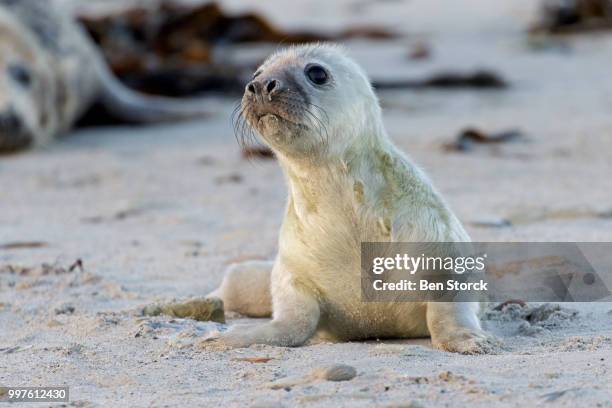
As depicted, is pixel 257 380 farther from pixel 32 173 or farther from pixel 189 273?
pixel 32 173

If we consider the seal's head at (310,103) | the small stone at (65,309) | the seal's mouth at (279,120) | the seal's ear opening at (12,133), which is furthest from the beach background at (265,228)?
the seal's mouth at (279,120)

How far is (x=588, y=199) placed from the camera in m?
6.51

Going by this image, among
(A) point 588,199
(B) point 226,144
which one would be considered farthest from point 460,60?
(A) point 588,199

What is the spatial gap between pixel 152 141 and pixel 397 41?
469cm

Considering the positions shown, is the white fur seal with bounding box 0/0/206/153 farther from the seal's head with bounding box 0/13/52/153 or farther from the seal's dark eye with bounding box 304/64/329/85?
the seal's dark eye with bounding box 304/64/329/85

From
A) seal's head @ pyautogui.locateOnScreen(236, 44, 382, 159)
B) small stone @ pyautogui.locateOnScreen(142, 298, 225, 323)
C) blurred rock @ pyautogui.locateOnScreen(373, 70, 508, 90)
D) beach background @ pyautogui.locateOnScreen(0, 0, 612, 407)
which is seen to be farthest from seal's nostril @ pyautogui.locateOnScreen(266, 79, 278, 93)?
blurred rock @ pyautogui.locateOnScreen(373, 70, 508, 90)

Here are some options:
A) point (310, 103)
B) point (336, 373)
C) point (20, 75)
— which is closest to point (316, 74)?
point (310, 103)

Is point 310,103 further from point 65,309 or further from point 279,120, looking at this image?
point 65,309

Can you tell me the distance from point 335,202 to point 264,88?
1.63 ft

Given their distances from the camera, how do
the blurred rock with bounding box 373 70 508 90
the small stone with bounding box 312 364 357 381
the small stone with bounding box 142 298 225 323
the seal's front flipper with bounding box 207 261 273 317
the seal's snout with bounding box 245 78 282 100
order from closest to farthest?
the small stone with bounding box 312 364 357 381 → the seal's snout with bounding box 245 78 282 100 → the small stone with bounding box 142 298 225 323 → the seal's front flipper with bounding box 207 261 273 317 → the blurred rock with bounding box 373 70 508 90

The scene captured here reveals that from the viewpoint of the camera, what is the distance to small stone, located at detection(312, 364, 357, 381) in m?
3.28

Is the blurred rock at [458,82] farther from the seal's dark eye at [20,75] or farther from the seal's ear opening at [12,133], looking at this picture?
the seal's ear opening at [12,133]

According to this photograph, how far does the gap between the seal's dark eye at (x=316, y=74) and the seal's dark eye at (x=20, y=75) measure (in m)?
6.45

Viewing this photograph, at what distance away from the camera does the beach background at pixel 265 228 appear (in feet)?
10.9
